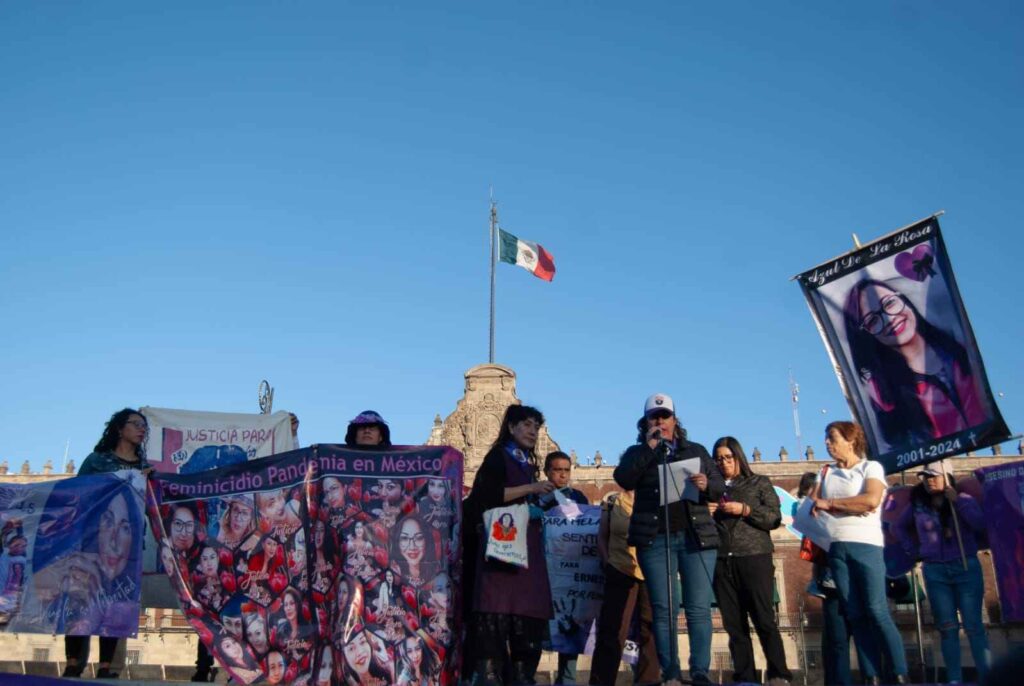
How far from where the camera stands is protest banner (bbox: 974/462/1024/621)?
7.70 metres

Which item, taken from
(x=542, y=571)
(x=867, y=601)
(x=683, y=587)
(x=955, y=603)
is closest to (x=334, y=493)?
(x=542, y=571)

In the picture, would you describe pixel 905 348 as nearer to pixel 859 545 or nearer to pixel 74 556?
pixel 859 545

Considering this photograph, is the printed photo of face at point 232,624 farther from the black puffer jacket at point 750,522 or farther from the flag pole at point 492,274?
the flag pole at point 492,274

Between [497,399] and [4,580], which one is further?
[497,399]

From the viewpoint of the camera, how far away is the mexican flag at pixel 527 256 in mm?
35031

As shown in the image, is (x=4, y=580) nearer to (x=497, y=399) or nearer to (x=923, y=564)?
(x=923, y=564)

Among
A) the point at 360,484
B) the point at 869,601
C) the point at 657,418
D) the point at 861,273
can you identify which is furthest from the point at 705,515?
the point at 861,273

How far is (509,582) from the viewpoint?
6.62 meters

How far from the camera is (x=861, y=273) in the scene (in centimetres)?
881

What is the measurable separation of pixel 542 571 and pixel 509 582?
0.97 feet

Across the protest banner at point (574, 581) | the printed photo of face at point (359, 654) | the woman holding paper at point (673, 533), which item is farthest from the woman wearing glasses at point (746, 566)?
the printed photo of face at point (359, 654)

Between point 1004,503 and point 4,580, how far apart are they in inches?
323

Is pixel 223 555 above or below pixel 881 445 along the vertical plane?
below

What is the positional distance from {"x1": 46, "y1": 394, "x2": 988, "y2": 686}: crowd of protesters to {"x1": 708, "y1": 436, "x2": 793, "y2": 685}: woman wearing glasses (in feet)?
0.04
